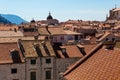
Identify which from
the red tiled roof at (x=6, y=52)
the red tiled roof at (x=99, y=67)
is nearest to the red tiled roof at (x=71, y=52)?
the red tiled roof at (x=6, y=52)

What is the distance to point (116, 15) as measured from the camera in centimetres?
19712

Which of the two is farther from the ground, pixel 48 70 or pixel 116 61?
pixel 116 61

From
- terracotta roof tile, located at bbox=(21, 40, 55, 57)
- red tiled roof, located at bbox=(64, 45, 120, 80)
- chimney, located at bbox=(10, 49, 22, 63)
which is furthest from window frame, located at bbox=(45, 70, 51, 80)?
red tiled roof, located at bbox=(64, 45, 120, 80)

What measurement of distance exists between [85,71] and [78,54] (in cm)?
3197

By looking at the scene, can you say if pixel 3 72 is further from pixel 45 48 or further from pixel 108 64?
pixel 108 64

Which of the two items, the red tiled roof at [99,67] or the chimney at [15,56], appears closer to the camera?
the red tiled roof at [99,67]

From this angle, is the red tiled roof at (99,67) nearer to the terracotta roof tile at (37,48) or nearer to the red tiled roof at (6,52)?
the red tiled roof at (6,52)

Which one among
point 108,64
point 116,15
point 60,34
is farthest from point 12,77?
point 116,15

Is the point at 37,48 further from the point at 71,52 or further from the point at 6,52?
the point at 71,52

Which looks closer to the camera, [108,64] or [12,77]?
[108,64]

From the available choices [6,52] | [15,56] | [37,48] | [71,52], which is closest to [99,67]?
[15,56]

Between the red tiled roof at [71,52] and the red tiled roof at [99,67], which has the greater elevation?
the red tiled roof at [99,67]

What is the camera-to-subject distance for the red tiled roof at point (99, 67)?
1639cm

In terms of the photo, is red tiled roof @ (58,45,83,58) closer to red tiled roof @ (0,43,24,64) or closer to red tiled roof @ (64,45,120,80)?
red tiled roof @ (0,43,24,64)
